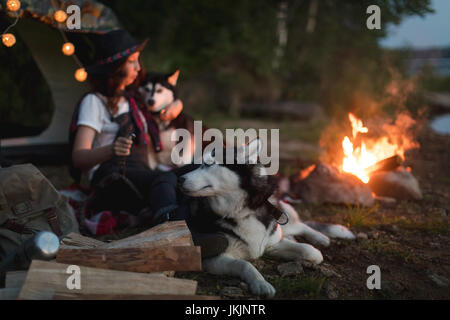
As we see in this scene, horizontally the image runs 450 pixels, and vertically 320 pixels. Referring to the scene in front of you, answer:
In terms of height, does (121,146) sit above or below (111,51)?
below

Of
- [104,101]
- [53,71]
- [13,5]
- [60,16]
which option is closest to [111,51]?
[104,101]

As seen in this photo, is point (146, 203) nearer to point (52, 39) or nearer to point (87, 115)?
point (87, 115)

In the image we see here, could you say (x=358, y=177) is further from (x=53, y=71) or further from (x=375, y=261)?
(x=53, y=71)

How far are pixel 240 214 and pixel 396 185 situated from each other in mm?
2552

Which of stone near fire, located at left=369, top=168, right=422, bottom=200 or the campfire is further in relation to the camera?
stone near fire, located at left=369, top=168, right=422, bottom=200

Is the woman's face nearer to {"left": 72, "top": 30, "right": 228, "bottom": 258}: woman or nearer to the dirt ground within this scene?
{"left": 72, "top": 30, "right": 228, "bottom": 258}: woman

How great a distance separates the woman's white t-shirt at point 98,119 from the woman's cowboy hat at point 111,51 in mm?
262

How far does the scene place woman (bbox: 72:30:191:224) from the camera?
3316 millimetres

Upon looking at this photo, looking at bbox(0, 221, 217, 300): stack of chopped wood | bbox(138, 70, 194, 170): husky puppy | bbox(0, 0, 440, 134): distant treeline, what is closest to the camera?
bbox(0, 221, 217, 300): stack of chopped wood

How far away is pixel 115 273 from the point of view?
7.25ft

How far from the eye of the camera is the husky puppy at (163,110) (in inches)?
162

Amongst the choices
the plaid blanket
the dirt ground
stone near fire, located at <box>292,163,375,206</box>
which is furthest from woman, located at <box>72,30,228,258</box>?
stone near fire, located at <box>292,163,375,206</box>

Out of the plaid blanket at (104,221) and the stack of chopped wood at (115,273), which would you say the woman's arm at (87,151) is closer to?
the plaid blanket at (104,221)

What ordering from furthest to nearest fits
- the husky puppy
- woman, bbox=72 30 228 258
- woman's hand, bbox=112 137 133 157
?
the husky puppy → woman, bbox=72 30 228 258 → woman's hand, bbox=112 137 133 157
